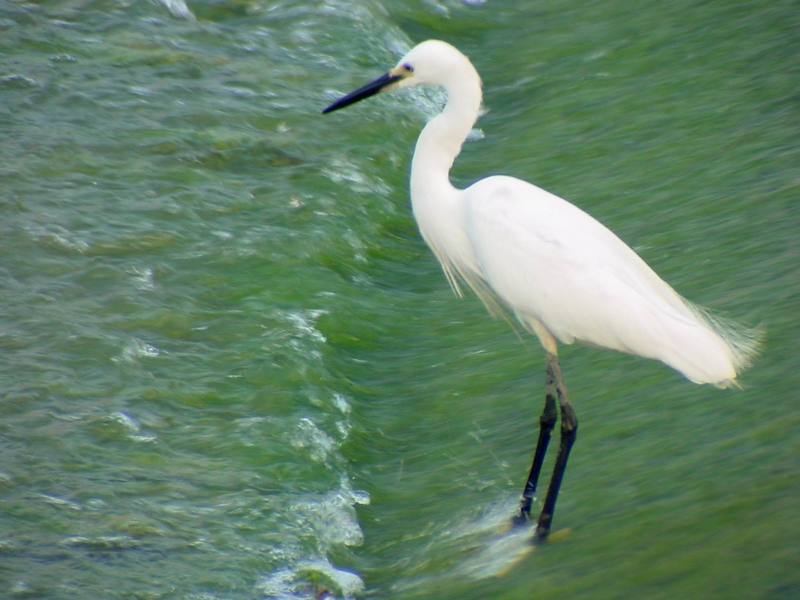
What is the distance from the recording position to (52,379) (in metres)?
7.26

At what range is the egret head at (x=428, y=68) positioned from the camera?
6199 millimetres

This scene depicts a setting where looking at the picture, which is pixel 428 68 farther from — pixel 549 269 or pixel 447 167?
pixel 549 269

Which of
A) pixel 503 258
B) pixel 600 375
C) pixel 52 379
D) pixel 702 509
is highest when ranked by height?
pixel 503 258

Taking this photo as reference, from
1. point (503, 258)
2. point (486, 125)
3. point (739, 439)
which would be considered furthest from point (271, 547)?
point (486, 125)

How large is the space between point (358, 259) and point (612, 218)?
1.82 m

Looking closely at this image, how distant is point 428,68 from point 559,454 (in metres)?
1.92

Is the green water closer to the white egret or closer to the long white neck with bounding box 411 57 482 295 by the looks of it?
the white egret

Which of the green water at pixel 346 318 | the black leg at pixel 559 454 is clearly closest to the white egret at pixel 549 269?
the black leg at pixel 559 454

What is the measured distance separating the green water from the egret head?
188cm

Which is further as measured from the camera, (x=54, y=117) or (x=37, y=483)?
(x=54, y=117)

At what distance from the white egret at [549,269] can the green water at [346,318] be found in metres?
0.38

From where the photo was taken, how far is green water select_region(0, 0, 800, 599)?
5.77 m

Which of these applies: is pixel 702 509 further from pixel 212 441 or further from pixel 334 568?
pixel 212 441

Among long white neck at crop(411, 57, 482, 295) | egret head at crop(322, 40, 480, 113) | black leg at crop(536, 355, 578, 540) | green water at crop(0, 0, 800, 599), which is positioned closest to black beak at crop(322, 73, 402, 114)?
egret head at crop(322, 40, 480, 113)
